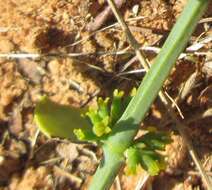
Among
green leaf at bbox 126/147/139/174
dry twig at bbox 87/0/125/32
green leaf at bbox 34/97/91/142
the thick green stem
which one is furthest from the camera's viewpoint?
dry twig at bbox 87/0/125/32

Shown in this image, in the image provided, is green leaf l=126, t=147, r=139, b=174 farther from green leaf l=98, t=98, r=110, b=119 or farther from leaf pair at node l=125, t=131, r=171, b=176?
green leaf l=98, t=98, r=110, b=119

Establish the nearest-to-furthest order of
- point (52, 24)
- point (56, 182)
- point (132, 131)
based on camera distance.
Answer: point (132, 131) < point (56, 182) < point (52, 24)

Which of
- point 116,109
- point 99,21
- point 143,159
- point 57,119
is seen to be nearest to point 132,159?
point 143,159

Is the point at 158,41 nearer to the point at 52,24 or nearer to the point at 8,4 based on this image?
the point at 52,24

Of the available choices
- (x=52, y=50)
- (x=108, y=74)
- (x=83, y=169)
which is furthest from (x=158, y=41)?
(x=83, y=169)

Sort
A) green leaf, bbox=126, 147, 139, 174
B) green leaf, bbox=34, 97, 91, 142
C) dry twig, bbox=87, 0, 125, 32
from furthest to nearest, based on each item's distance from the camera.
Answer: dry twig, bbox=87, 0, 125, 32 < green leaf, bbox=34, 97, 91, 142 < green leaf, bbox=126, 147, 139, 174

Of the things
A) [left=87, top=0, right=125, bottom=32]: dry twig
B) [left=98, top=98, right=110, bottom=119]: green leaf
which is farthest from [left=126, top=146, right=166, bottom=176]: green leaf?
[left=87, top=0, right=125, bottom=32]: dry twig

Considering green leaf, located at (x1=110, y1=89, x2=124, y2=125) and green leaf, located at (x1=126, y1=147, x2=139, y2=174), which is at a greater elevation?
green leaf, located at (x1=110, y1=89, x2=124, y2=125)

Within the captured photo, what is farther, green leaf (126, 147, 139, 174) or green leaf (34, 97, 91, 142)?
green leaf (34, 97, 91, 142)

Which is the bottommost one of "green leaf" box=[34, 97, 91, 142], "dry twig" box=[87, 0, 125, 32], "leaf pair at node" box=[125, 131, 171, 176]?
"leaf pair at node" box=[125, 131, 171, 176]
